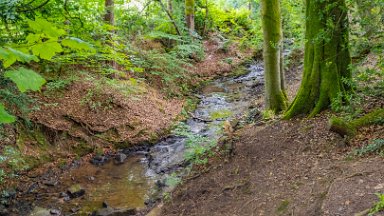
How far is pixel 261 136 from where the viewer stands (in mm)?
7398

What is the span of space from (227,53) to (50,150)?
13865 mm

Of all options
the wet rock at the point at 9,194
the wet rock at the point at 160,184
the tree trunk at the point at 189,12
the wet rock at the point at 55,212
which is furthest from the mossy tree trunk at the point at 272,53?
the tree trunk at the point at 189,12

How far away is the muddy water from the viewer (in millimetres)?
7613

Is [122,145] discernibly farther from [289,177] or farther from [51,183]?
[289,177]

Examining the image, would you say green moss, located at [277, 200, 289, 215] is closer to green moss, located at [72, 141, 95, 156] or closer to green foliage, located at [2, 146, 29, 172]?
green foliage, located at [2, 146, 29, 172]

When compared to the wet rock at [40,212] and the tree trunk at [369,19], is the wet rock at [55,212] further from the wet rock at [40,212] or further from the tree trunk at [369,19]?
the tree trunk at [369,19]

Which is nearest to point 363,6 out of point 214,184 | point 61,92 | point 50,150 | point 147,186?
point 214,184

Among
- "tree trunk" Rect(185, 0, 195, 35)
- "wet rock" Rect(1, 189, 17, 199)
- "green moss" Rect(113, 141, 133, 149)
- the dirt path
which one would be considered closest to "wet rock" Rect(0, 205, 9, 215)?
"wet rock" Rect(1, 189, 17, 199)

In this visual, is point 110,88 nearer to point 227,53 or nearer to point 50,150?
point 50,150

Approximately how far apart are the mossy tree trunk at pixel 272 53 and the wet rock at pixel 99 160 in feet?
15.9

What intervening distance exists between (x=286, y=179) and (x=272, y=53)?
4.19 m

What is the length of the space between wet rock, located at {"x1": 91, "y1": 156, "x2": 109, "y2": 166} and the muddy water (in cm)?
15

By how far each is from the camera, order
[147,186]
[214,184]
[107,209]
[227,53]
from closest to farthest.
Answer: [214,184], [107,209], [147,186], [227,53]

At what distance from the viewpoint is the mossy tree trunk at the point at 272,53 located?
8.81m
